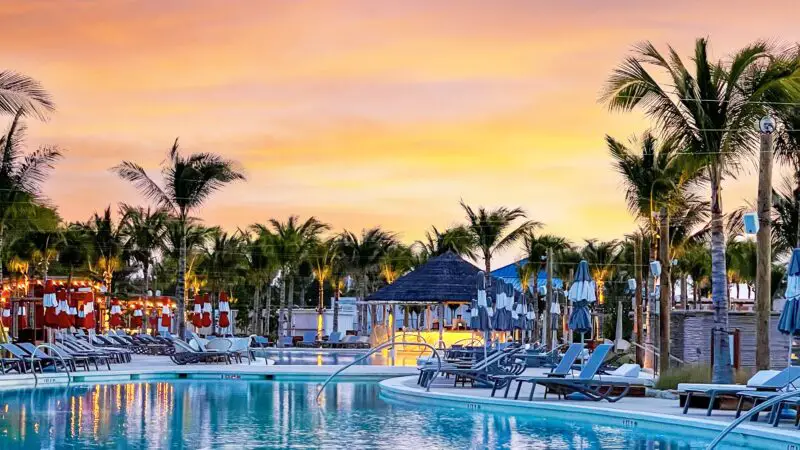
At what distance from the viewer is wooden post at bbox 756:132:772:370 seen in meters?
17.5

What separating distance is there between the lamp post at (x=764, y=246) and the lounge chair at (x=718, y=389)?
2.51 m

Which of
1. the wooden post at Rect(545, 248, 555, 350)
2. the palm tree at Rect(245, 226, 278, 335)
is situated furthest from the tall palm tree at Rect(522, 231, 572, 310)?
the palm tree at Rect(245, 226, 278, 335)

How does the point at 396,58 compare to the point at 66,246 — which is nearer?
the point at 396,58

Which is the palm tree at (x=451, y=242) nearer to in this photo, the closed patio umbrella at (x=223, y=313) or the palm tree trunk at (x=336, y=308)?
the palm tree trunk at (x=336, y=308)

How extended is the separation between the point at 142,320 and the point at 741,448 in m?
39.8

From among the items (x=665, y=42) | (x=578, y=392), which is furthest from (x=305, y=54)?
(x=578, y=392)

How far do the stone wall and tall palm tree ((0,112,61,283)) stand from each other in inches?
697

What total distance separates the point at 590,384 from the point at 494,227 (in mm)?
27777

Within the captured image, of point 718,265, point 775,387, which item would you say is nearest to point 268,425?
point 775,387

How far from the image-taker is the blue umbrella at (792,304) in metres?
14.6

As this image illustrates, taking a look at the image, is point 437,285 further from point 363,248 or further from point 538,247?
point 363,248

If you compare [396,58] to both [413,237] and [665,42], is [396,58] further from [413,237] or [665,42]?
[413,237]

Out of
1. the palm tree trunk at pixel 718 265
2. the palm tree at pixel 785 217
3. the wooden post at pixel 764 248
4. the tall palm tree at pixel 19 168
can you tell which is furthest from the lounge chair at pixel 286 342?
the wooden post at pixel 764 248

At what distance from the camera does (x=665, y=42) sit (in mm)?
19469
